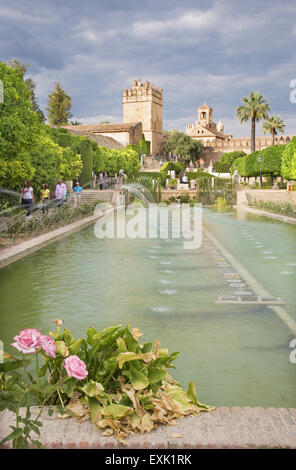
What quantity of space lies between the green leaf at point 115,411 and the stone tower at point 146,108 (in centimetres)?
8600

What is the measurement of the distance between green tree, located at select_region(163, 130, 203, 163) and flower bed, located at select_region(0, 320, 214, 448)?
85.0m

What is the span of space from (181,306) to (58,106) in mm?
72352

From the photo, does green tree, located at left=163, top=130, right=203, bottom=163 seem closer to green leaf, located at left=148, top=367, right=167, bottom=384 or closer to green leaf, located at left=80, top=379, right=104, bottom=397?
green leaf, located at left=148, top=367, right=167, bottom=384

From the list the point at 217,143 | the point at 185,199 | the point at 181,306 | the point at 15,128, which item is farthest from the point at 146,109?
the point at 181,306

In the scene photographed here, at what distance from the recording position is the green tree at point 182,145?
86562 mm

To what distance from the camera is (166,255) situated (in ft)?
34.2

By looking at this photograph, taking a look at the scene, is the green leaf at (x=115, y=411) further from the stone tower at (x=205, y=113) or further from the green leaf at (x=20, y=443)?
the stone tower at (x=205, y=113)

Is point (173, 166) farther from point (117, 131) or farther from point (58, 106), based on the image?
point (58, 106)

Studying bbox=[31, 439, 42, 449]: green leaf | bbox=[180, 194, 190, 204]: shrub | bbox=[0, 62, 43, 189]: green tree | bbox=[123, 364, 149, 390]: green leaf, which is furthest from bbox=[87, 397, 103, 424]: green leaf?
bbox=[180, 194, 190, 204]: shrub

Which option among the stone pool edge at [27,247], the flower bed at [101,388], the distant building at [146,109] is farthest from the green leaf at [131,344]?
the distant building at [146,109]

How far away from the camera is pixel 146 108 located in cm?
9106

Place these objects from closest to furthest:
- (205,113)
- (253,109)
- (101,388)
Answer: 1. (101,388)
2. (253,109)
3. (205,113)

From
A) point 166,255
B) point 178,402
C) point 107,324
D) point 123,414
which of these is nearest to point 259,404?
point 178,402

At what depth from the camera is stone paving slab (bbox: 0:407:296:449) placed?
7.80ft
